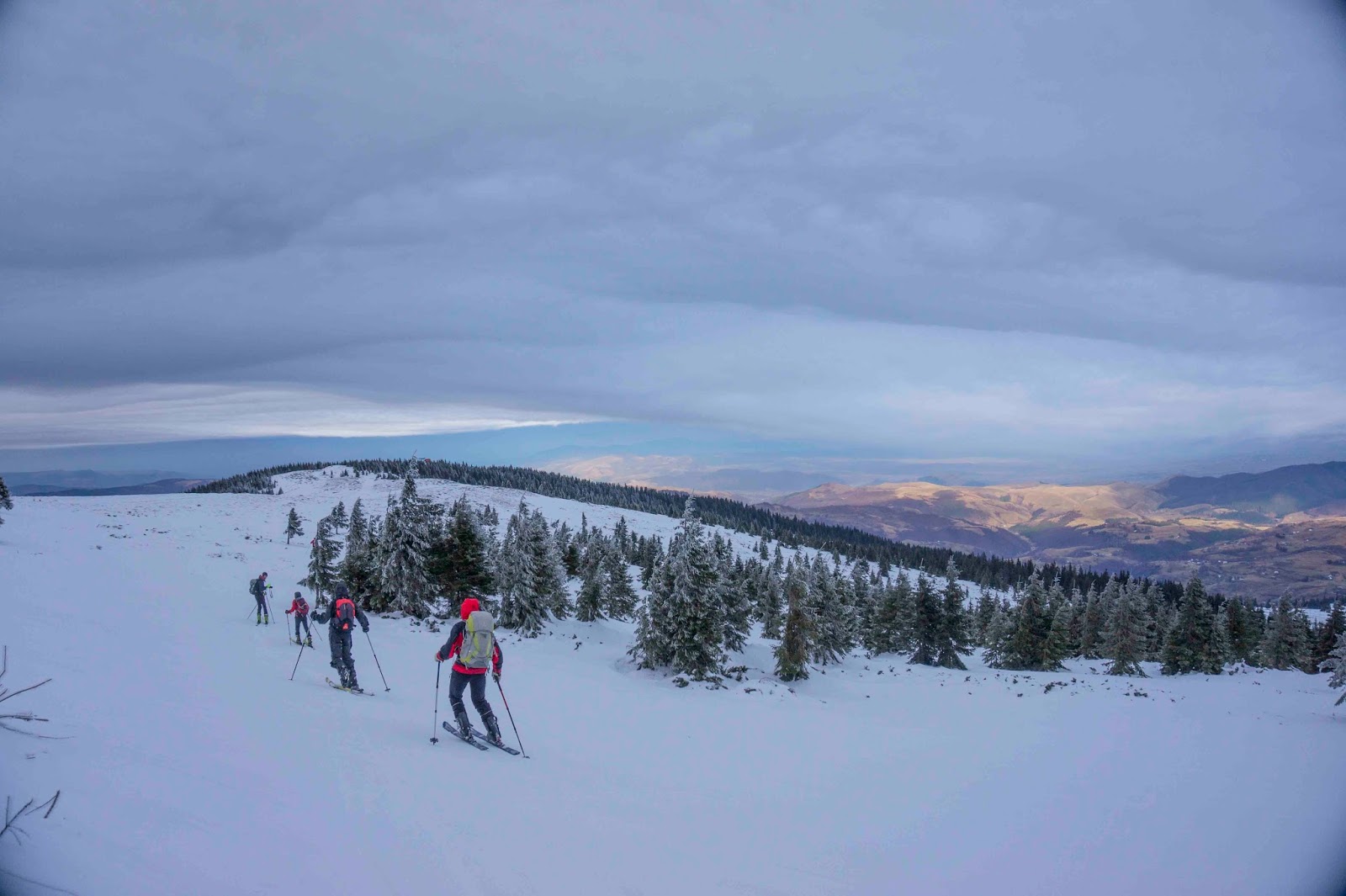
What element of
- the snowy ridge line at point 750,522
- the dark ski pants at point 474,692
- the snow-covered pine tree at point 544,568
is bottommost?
the snowy ridge line at point 750,522

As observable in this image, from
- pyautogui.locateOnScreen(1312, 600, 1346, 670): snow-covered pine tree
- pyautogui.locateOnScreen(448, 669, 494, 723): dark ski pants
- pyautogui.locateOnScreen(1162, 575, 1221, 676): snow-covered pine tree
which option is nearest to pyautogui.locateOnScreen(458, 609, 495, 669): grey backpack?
pyautogui.locateOnScreen(448, 669, 494, 723): dark ski pants

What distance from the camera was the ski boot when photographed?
10047 mm

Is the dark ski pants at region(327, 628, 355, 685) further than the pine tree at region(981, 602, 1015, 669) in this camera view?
No

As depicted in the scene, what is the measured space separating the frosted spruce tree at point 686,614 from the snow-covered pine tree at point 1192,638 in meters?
35.1

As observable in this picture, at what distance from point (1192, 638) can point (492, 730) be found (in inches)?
1916

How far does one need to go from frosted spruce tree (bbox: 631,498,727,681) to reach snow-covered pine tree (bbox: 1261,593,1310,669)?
5413cm

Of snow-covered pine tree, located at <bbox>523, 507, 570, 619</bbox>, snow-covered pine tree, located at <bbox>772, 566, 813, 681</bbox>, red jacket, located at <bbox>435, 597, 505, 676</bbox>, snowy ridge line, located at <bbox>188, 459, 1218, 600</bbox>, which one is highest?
red jacket, located at <bbox>435, 597, 505, 676</bbox>

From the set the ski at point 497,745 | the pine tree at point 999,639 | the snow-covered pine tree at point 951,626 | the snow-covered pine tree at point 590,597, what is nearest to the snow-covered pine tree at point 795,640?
the snow-covered pine tree at point 590,597

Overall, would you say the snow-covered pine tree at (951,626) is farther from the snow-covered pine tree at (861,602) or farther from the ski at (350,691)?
the ski at (350,691)

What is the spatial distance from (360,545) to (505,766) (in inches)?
1023

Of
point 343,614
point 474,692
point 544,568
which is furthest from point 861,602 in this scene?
point 474,692

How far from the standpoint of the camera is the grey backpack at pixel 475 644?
9930 millimetres

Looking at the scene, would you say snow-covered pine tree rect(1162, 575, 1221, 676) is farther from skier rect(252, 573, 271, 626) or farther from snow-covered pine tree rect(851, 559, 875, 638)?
skier rect(252, 573, 271, 626)

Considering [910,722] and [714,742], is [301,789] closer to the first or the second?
[714,742]
